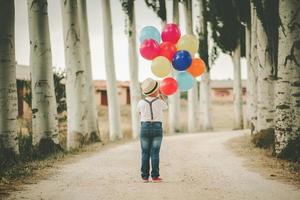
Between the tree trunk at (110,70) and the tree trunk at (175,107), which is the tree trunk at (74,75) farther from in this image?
the tree trunk at (175,107)

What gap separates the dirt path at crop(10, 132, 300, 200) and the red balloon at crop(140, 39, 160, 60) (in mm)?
2741

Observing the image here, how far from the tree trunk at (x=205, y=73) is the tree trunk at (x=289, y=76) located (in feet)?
57.3

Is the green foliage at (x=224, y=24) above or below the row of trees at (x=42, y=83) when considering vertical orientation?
above

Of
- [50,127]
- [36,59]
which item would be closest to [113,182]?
[50,127]

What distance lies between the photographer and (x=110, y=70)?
1980 cm

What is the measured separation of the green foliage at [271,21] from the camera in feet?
40.3

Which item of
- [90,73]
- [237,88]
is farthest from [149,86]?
[237,88]

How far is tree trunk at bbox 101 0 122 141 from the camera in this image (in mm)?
19719

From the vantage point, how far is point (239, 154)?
1175 cm

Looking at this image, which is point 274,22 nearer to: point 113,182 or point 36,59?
point 36,59

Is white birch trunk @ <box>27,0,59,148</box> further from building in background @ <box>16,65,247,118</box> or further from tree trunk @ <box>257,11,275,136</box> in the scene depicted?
building in background @ <box>16,65,247,118</box>

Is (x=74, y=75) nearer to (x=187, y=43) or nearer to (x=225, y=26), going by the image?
(x=187, y=43)

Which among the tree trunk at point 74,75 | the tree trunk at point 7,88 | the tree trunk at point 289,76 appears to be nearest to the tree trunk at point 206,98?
the tree trunk at point 74,75

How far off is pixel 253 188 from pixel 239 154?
17.0ft
